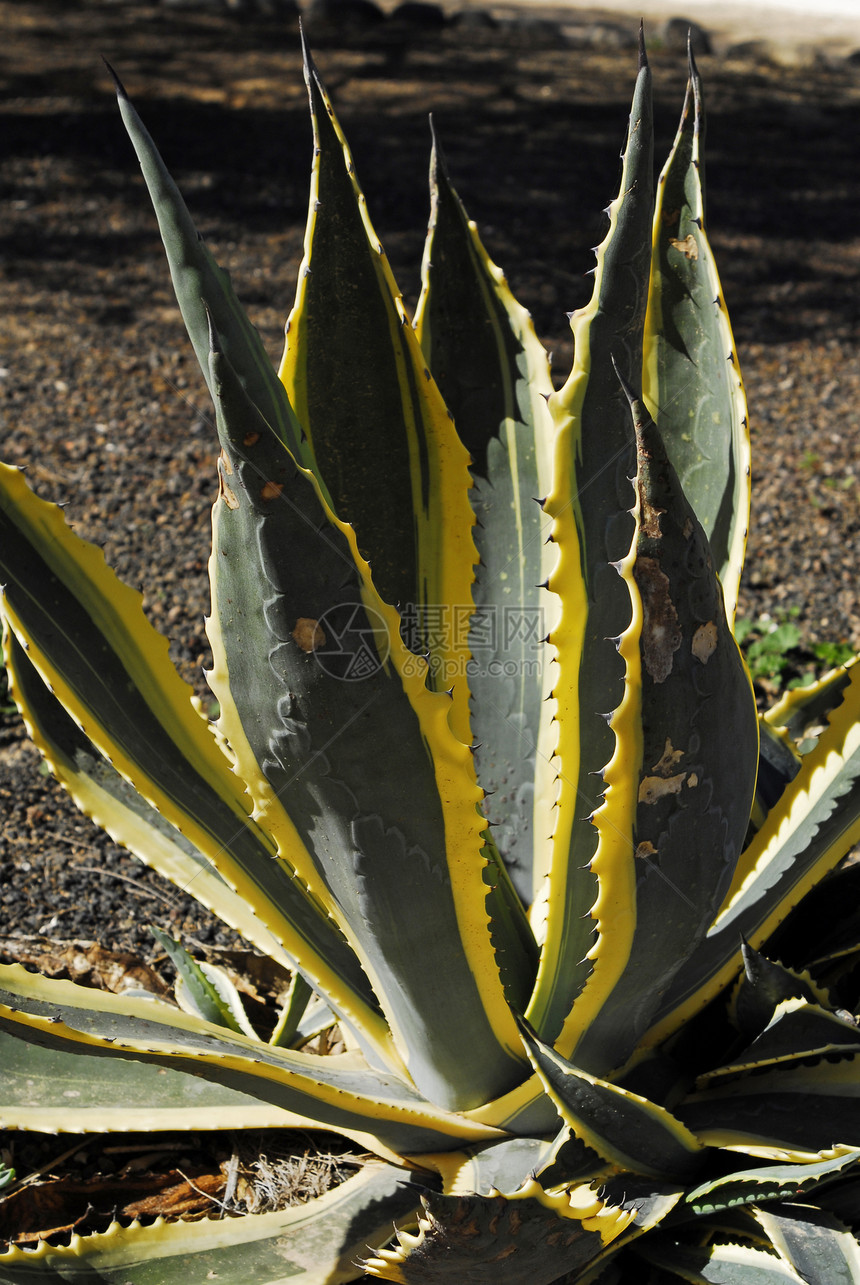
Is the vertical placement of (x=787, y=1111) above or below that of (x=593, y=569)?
below

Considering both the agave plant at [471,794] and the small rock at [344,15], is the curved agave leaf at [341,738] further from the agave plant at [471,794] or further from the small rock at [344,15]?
the small rock at [344,15]

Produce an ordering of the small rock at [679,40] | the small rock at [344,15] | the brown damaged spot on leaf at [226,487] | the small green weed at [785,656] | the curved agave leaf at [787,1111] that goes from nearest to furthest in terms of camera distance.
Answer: the brown damaged spot on leaf at [226,487]
the curved agave leaf at [787,1111]
the small green weed at [785,656]
the small rock at [679,40]
the small rock at [344,15]

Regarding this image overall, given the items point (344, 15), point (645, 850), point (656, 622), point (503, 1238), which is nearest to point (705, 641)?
point (656, 622)

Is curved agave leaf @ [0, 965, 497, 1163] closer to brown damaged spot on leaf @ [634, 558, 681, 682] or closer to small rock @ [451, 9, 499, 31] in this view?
brown damaged spot on leaf @ [634, 558, 681, 682]

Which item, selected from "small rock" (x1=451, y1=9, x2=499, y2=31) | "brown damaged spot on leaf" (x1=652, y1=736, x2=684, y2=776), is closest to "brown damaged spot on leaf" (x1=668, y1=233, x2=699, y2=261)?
"brown damaged spot on leaf" (x1=652, y1=736, x2=684, y2=776)

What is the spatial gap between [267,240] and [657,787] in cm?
436

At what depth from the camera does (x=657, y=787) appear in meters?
0.92

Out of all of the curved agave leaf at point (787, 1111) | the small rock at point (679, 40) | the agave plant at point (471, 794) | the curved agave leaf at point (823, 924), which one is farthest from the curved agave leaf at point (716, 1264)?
the small rock at point (679, 40)

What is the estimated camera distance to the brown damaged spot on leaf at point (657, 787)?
908 millimetres

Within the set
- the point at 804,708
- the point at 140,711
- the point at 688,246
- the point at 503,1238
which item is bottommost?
the point at 503,1238

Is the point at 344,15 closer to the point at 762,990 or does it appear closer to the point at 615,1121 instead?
the point at 762,990

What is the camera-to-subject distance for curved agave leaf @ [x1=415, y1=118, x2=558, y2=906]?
138cm

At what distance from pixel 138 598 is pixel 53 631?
0.32 feet

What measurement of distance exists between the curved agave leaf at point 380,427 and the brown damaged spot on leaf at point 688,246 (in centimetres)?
36
